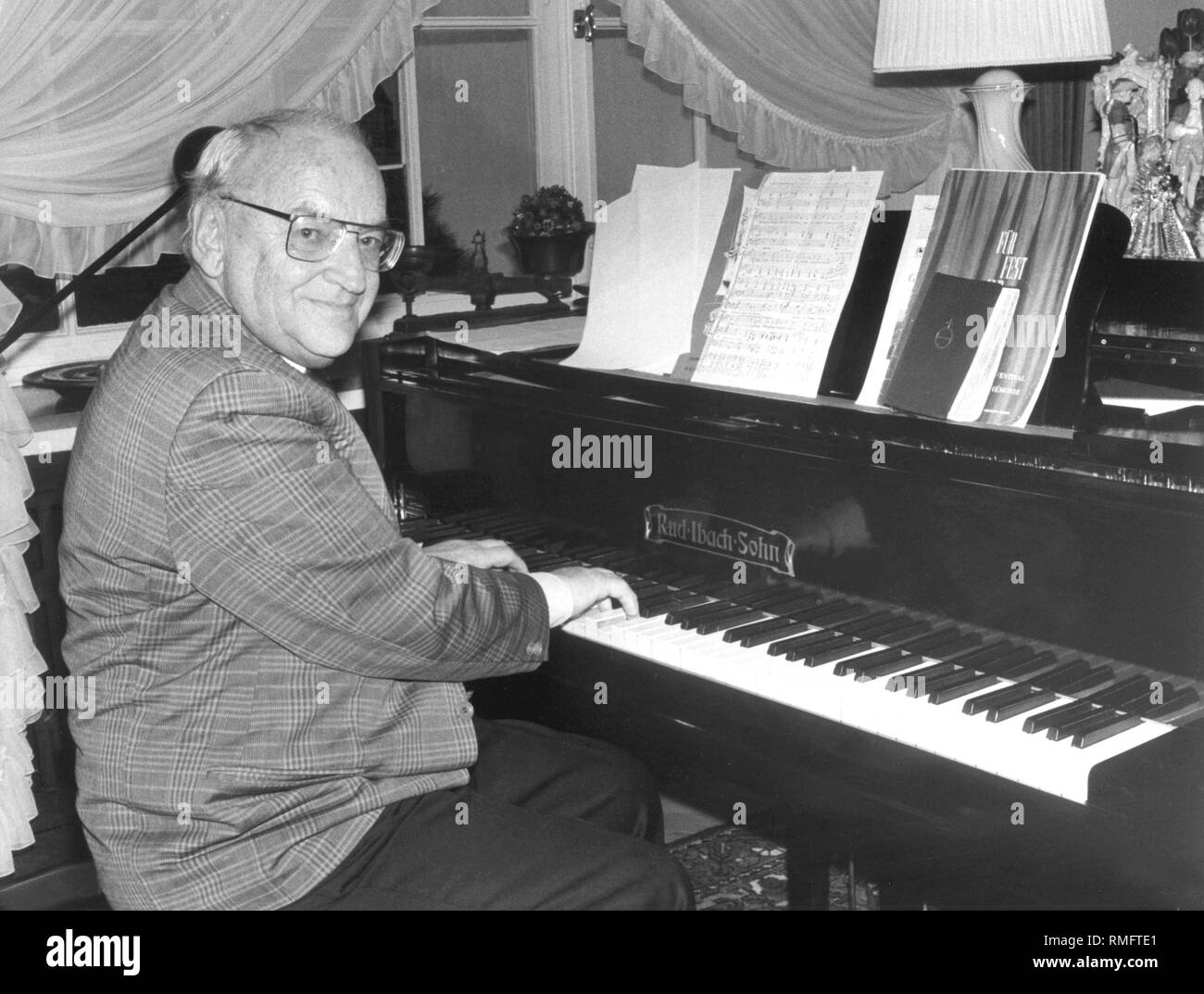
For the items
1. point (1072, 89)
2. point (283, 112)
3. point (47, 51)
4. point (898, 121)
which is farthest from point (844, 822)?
point (1072, 89)

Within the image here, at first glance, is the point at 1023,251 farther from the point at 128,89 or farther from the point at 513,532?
the point at 128,89

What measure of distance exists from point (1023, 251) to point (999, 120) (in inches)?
16.3

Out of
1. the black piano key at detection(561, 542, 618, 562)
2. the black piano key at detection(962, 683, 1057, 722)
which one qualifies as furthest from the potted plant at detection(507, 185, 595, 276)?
the black piano key at detection(962, 683, 1057, 722)

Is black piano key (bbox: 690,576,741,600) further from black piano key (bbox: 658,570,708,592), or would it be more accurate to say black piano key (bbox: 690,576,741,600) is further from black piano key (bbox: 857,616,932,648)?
black piano key (bbox: 857,616,932,648)

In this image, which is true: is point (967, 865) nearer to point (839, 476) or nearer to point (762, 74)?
point (839, 476)

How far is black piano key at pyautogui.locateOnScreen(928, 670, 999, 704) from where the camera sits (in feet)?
5.31

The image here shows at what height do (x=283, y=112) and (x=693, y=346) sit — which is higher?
(x=283, y=112)

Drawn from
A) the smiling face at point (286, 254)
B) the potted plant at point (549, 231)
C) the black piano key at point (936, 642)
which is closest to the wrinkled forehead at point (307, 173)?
the smiling face at point (286, 254)

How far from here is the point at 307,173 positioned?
5.08 ft

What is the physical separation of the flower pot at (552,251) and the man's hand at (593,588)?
5.85 ft

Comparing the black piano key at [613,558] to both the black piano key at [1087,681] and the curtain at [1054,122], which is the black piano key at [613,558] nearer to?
the black piano key at [1087,681]

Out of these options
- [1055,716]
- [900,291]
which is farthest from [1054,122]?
[1055,716]

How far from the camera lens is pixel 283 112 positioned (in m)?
1.60
